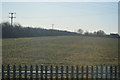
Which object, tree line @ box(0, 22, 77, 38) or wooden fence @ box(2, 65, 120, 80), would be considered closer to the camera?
wooden fence @ box(2, 65, 120, 80)

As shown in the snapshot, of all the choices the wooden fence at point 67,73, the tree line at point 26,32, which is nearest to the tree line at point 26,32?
the tree line at point 26,32

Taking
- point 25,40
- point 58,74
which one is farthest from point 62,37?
point 58,74

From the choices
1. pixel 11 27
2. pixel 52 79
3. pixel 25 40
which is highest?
pixel 11 27

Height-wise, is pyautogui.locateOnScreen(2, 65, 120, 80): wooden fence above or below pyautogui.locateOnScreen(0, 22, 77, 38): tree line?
below

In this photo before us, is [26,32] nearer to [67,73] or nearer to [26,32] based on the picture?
[26,32]

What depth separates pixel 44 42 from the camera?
26.9m

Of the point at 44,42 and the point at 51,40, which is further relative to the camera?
the point at 51,40

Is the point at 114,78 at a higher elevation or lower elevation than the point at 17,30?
lower

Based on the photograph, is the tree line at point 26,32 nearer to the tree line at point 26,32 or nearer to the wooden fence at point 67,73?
the tree line at point 26,32

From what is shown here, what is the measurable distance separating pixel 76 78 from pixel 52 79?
36.8 inches

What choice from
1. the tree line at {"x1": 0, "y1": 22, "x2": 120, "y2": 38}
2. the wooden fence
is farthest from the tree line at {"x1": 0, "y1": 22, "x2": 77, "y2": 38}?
the wooden fence

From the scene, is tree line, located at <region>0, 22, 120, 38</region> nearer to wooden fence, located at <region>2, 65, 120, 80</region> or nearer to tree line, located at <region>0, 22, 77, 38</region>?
tree line, located at <region>0, 22, 77, 38</region>

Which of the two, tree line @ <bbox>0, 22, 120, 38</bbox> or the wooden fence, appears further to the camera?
tree line @ <bbox>0, 22, 120, 38</bbox>

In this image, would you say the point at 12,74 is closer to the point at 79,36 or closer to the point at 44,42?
the point at 44,42
